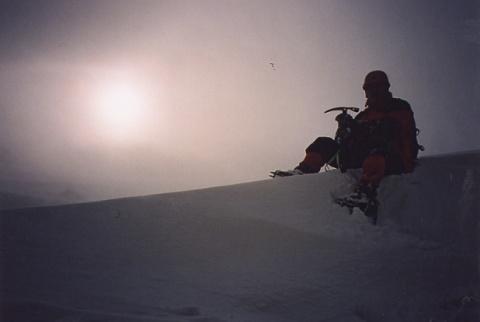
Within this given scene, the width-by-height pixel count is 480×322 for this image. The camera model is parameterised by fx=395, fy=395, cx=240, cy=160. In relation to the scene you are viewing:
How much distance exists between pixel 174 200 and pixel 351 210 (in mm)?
1793

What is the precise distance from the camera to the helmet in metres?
5.24

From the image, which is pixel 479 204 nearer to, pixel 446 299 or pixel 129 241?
pixel 446 299

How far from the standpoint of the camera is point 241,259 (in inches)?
113

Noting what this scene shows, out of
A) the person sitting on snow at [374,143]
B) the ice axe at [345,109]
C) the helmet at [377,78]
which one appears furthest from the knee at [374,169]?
the helmet at [377,78]

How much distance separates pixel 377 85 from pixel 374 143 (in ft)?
3.55

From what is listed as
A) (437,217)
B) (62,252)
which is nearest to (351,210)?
(437,217)

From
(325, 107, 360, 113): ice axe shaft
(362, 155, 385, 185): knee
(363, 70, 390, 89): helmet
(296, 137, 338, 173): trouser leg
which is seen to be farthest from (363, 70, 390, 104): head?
(362, 155, 385, 185): knee

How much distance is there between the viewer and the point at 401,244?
3.47m

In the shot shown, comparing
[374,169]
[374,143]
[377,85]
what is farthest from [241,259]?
[377,85]

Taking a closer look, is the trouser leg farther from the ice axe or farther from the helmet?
the helmet

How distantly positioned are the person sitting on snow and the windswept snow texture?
47 cm

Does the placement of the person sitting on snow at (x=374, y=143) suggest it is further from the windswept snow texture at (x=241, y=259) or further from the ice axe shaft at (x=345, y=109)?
the windswept snow texture at (x=241, y=259)

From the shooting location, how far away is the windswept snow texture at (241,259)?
7.01 feet

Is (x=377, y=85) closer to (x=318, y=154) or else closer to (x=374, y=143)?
(x=374, y=143)
